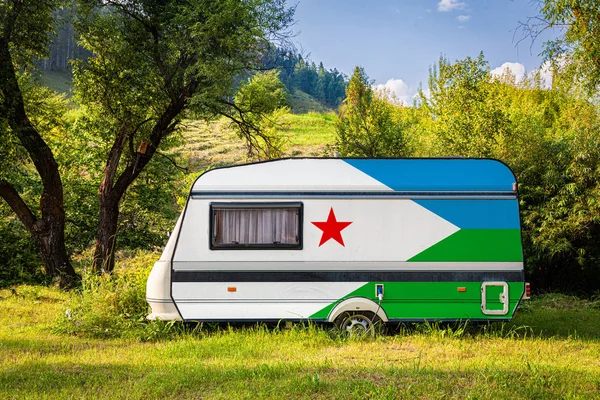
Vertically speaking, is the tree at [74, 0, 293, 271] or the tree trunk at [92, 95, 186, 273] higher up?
the tree at [74, 0, 293, 271]

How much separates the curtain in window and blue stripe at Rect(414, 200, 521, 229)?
1.99 m

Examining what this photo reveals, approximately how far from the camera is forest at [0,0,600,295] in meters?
12.3

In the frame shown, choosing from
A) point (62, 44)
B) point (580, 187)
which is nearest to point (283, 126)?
point (580, 187)

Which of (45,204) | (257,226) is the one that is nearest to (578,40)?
(257,226)

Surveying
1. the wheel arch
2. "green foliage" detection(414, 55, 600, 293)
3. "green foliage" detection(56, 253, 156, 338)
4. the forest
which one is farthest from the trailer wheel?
"green foliage" detection(414, 55, 600, 293)

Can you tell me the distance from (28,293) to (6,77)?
5150 mm

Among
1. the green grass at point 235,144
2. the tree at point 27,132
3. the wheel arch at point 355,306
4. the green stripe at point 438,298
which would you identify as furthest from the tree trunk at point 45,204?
the green grass at point 235,144

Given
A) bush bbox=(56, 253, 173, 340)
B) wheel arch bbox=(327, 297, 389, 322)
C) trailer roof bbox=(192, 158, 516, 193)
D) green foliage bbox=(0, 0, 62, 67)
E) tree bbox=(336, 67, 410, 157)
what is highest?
green foliage bbox=(0, 0, 62, 67)

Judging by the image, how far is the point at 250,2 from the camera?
43.0 feet

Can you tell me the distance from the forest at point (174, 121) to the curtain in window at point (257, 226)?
3.72 meters

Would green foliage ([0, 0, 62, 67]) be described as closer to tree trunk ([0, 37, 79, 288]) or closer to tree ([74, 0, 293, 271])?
tree trunk ([0, 37, 79, 288])

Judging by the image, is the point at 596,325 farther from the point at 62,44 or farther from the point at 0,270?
the point at 62,44

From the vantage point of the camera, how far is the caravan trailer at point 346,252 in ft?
25.4

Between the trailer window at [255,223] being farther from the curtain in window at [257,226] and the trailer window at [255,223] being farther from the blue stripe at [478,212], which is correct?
the blue stripe at [478,212]
